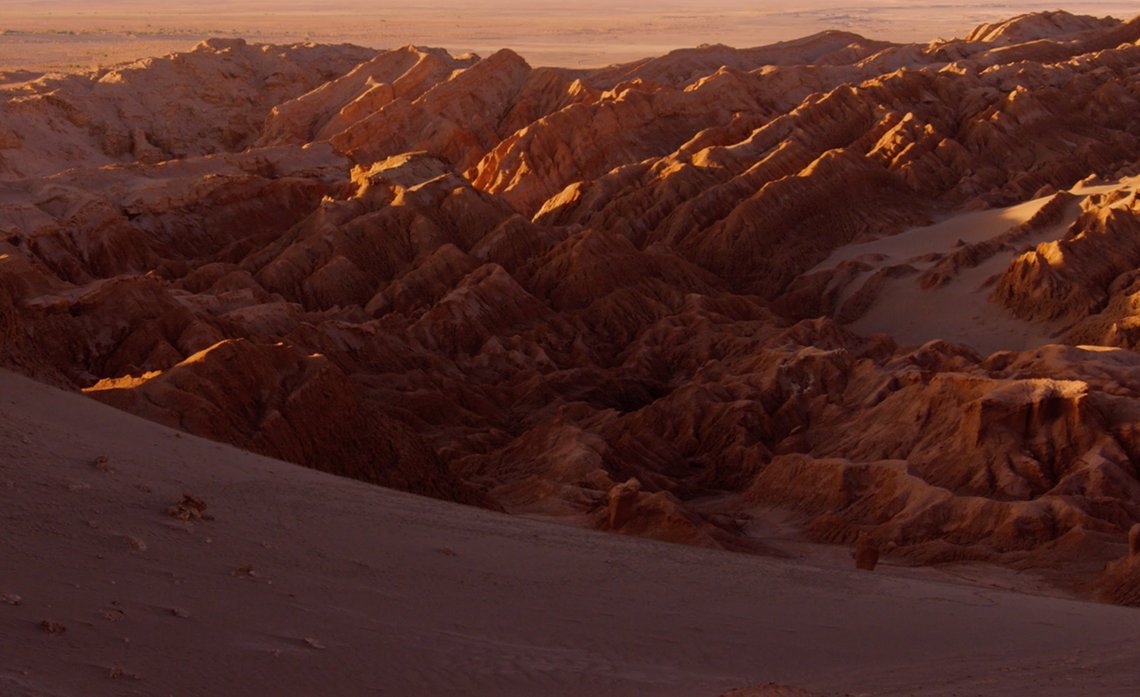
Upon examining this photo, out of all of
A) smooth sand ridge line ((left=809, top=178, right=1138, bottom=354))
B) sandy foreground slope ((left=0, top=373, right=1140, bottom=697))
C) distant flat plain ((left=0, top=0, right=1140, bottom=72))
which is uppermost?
sandy foreground slope ((left=0, top=373, right=1140, bottom=697))

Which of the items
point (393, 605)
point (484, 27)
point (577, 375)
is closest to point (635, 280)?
point (577, 375)

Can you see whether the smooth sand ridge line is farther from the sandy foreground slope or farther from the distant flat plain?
the distant flat plain

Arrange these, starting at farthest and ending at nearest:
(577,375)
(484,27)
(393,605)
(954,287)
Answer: (484,27) < (954,287) < (577,375) < (393,605)

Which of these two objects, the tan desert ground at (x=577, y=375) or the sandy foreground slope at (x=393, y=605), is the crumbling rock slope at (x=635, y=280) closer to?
the tan desert ground at (x=577, y=375)

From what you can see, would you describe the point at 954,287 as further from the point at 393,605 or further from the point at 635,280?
the point at 393,605

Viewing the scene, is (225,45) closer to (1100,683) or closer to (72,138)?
(72,138)

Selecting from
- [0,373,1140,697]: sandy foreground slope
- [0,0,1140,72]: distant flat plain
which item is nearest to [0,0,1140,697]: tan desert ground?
[0,373,1140,697]: sandy foreground slope

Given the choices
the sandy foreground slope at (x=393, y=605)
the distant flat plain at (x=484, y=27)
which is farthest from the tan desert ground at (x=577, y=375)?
the distant flat plain at (x=484, y=27)
